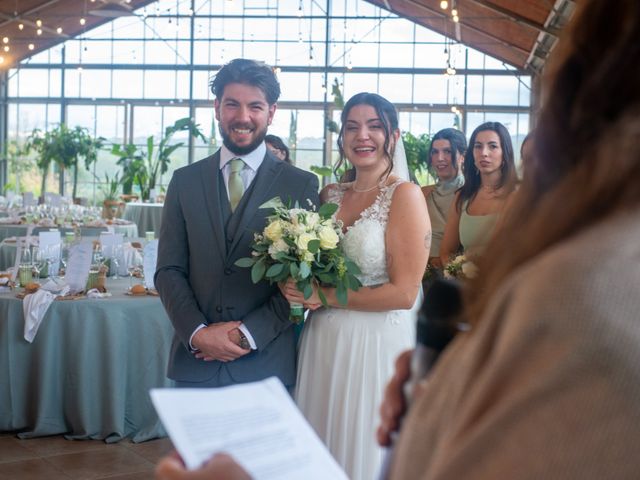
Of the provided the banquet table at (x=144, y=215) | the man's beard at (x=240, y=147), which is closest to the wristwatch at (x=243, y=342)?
the man's beard at (x=240, y=147)

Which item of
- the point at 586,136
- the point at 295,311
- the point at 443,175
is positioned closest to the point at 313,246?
the point at 295,311

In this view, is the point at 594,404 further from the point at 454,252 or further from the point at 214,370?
the point at 454,252

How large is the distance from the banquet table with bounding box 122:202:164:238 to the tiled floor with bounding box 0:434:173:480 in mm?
7573

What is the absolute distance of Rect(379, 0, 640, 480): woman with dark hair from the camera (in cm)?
69

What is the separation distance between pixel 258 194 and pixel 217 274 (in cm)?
30

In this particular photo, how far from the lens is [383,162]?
10.6ft

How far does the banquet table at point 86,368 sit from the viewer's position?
16.2ft

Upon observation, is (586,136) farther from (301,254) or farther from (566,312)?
(301,254)

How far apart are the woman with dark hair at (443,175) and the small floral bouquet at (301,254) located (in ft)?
9.40

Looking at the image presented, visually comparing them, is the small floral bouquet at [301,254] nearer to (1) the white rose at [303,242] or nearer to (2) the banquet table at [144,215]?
(1) the white rose at [303,242]

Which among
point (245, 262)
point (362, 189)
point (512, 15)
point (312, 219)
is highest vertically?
point (512, 15)

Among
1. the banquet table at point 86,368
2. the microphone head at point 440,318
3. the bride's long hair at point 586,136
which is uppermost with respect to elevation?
the bride's long hair at point 586,136

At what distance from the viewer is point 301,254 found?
2787 mm

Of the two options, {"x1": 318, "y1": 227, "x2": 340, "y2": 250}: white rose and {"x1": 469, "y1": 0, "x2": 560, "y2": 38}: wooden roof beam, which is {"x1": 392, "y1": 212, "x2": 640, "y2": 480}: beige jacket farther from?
{"x1": 469, "y1": 0, "x2": 560, "y2": 38}: wooden roof beam
